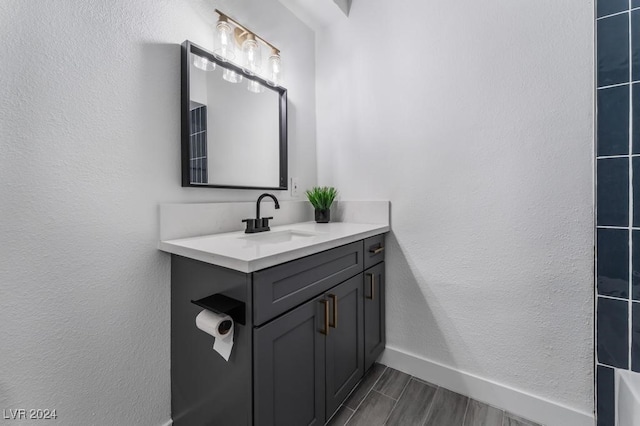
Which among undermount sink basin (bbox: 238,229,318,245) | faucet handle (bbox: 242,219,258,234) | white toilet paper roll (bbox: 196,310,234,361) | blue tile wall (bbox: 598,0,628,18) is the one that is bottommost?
white toilet paper roll (bbox: 196,310,234,361)

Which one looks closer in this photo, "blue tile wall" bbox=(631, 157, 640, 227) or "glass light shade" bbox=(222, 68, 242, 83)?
"blue tile wall" bbox=(631, 157, 640, 227)

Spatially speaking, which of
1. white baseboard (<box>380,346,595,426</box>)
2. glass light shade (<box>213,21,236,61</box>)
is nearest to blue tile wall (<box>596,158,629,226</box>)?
white baseboard (<box>380,346,595,426</box>)

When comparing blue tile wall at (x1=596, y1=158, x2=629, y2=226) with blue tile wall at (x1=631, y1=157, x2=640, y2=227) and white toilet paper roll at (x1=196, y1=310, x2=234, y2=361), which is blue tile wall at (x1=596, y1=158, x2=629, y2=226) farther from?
white toilet paper roll at (x1=196, y1=310, x2=234, y2=361)

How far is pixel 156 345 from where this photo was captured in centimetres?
113

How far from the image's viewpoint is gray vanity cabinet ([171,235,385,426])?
847mm

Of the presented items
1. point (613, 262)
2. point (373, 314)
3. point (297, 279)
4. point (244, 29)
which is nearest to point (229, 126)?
point (244, 29)

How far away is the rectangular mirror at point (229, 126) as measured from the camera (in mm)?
1220

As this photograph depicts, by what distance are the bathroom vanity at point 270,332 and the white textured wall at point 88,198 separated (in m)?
0.15

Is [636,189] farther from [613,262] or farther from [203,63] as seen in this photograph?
[203,63]

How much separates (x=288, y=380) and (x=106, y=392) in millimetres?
681

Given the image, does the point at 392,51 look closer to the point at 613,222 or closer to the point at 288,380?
the point at 613,222

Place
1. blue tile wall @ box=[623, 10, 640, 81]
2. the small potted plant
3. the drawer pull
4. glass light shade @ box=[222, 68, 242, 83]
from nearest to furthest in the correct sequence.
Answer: blue tile wall @ box=[623, 10, 640, 81] → glass light shade @ box=[222, 68, 242, 83] → the drawer pull → the small potted plant

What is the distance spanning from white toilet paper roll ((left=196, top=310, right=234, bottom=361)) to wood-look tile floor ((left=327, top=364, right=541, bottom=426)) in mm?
755

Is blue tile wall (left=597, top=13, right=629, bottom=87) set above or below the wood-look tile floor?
above
